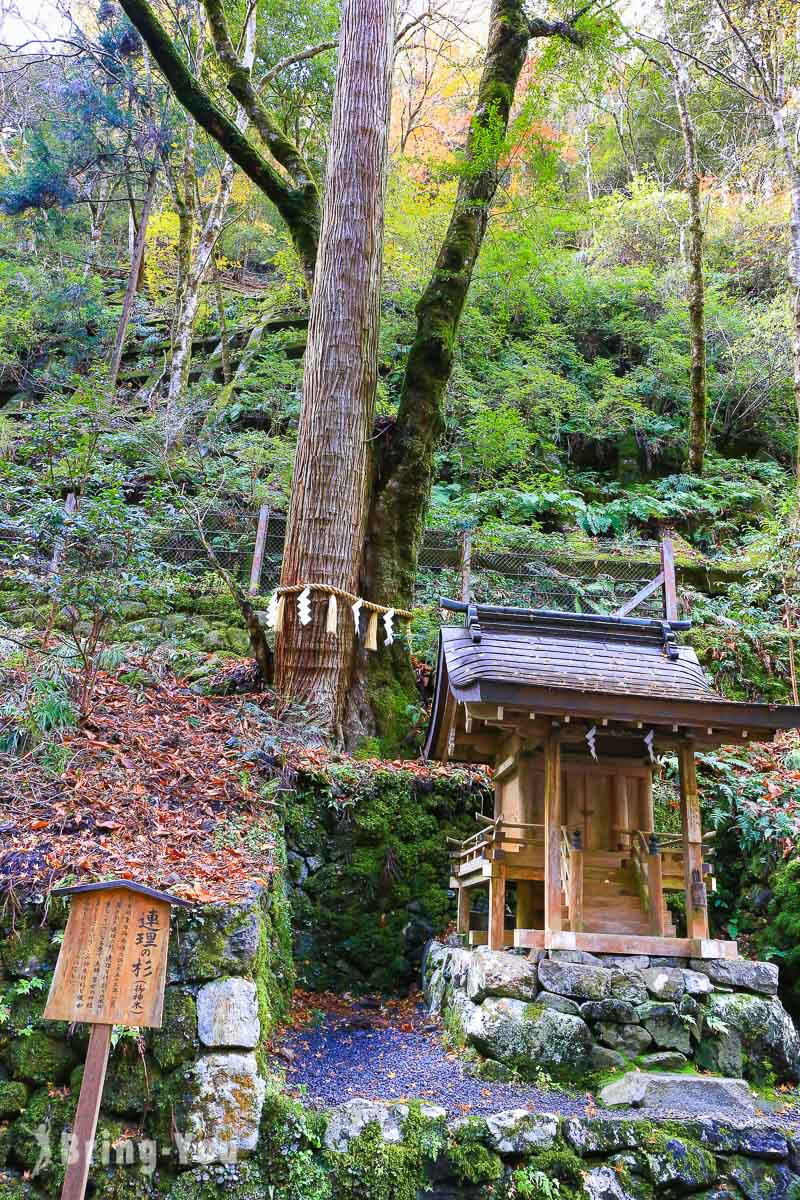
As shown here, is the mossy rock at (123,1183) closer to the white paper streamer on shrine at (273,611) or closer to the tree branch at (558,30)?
the white paper streamer on shrine at (273,611)

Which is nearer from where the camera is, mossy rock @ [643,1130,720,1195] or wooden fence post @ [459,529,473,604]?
mossy rock @ [643,1130,720,1195]

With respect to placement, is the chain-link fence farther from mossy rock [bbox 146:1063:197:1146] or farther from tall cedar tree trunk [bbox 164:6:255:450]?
mossy rock [bbox 146:1063:197:1146]

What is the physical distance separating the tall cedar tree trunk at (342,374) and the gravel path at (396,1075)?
2.96 meters

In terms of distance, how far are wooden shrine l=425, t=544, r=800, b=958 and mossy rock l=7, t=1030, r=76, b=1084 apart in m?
2.88

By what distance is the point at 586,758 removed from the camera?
607 cm

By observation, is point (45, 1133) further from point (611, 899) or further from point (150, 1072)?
point (611, 899)

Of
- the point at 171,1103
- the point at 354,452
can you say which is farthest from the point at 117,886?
the point at 354,452

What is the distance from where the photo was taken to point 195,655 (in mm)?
9578

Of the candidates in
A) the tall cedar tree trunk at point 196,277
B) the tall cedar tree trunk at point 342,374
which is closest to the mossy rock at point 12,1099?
the tall cedar tree trunk at point 342,374

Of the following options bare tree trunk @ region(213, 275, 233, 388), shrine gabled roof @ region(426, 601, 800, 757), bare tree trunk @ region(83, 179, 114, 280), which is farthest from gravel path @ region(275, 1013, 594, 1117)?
bare tree trunk @ region(83, 179, 114, 280)

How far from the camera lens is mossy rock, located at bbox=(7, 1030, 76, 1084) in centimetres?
403

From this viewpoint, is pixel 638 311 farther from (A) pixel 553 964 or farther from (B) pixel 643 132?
(A) pixel 553 964

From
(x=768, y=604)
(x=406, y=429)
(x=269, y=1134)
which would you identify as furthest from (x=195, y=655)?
(x=768, y=604)

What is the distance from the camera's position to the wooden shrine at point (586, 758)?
17.6ft
